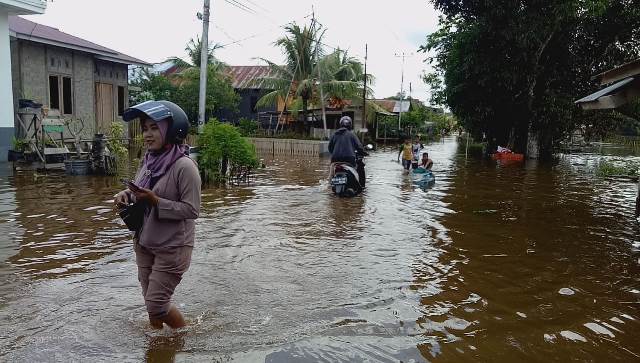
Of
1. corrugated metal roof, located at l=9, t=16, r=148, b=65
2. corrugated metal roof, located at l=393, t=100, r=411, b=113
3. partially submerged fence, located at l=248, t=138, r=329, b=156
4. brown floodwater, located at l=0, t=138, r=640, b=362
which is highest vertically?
Result: corrugated metal roof, located at l=9, t=16, r=148, b=65

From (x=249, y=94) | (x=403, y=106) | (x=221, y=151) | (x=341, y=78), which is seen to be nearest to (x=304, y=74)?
(x=341, y=78)

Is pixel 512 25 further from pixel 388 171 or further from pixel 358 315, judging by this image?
pixel 358 315

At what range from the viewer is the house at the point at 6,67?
48.8ft

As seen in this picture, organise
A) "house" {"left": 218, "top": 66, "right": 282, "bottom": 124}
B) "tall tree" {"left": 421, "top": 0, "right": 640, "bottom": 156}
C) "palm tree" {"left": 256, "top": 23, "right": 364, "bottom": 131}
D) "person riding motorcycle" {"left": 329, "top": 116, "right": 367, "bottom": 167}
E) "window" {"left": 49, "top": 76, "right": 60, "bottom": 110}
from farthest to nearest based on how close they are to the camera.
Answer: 1. "house" {"left": 218, "top": 66, "right": 282, "bottom": 124}
2. "palm tree" {"left": 256, "top": 23, "right": 364, "bottom": 131}
3. "tall tree" {"left": 421, "top": 0, "right": 640, "bottom": 156}
4. "window" {"left": 49, "top": 76, "right": 60, "bottom": 110}
5. "person riding motorcycle" {"left": 329, "top": 116, "right": 367, "bottom": 167}

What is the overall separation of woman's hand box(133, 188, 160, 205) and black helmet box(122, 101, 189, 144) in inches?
17.2

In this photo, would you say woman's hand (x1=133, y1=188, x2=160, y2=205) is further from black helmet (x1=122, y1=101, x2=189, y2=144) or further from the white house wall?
the white house wall

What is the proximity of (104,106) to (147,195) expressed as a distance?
67.7 feet

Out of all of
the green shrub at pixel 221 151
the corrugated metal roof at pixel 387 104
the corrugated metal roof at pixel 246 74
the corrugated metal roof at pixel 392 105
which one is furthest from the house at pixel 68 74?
the corrugated metal roof at pixel 392 105

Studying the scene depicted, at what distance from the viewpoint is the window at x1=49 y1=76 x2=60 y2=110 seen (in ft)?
62.6

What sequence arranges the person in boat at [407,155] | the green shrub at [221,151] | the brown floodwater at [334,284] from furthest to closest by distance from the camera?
the person in boat at [407,155]
the green shrub at [221,151]
the brown floodwater at [334,284]

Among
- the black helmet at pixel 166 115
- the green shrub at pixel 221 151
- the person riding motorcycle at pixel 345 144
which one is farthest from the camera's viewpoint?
the green shrub at pixel 221 151

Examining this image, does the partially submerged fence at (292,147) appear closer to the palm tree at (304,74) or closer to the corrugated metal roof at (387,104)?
the palm tree at (304,74)

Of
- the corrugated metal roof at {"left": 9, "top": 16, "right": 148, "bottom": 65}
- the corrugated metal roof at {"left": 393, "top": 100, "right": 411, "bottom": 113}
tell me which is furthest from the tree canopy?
the corrugated metal roof at {"left": 393, "top": 100, "right": 411, "bottom": 113}

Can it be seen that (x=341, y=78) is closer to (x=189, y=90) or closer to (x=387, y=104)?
(x=189, y=90)
